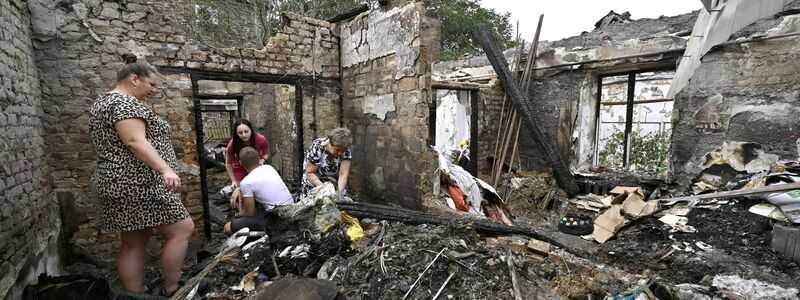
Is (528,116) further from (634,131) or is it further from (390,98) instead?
(634,131)

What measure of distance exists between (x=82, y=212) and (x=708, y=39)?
7790mm

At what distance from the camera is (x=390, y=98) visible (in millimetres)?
4461

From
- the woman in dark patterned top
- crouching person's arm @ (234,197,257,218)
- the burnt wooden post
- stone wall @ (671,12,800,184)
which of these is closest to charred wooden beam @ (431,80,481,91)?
the burnt wooden post

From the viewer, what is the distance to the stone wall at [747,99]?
4047 mm

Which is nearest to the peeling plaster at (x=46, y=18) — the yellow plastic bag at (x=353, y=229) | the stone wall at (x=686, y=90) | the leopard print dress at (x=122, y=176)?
A: the leopard print dress at (x=122, y=176)

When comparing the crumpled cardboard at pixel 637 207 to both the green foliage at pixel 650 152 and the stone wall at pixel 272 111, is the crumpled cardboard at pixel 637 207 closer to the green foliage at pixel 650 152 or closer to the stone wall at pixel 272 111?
the green foliage at pixel 650 152

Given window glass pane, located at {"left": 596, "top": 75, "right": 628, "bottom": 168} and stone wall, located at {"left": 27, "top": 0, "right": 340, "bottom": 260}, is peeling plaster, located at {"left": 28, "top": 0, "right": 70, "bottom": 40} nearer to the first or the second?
stone wall, located at {"left": 27, "top": 0, "right": 340, "bottom": 260}

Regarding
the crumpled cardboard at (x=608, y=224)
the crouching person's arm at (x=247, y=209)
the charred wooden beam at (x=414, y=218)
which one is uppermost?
the crouching person's arm at (x=247, y=209)

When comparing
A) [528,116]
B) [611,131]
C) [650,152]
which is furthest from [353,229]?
[611,131]

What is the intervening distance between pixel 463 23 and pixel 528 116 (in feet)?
33.2

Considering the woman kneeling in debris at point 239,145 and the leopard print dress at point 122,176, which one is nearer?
the leopard print dress at point 122,176

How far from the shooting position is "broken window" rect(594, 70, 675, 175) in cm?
626

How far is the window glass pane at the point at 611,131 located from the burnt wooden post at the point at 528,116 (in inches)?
38.4

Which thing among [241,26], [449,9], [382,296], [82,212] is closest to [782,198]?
[382,296]
